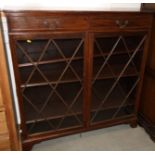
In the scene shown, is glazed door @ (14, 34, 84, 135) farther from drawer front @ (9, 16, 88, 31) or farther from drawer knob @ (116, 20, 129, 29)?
drawer knob @ (116, 20, 129, 29)

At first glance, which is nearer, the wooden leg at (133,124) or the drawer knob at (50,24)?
the drawer knob at (50,24)

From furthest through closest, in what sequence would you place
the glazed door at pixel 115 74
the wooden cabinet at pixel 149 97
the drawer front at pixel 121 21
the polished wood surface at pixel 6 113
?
1. the wooden cabinet at pixel 149 97
2. the glazed door at pixel 115 74
3. the drawer front at pixel 121 21
4. the polished wood surface at pixel 6 113

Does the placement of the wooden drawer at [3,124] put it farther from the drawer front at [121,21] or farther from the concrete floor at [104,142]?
the drawer front at [121,21]

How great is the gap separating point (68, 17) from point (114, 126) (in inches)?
47.3

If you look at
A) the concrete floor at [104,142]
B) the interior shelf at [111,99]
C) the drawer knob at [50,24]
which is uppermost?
the drawer knob at [50,24]

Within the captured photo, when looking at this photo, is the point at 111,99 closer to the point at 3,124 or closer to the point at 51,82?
the point at 51,82

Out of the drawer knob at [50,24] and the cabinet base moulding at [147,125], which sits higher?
the drawer knob at [50,24]

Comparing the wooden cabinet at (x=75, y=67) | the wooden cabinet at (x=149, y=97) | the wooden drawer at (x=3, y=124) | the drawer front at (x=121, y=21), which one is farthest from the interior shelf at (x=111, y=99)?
the wooden drawer at (x=3, y=124)

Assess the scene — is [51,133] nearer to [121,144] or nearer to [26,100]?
[26,100]

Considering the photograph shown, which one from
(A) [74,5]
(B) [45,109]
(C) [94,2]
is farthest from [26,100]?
(C) [94,2]

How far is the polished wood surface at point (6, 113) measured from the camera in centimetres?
111

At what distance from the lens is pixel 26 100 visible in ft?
4.96

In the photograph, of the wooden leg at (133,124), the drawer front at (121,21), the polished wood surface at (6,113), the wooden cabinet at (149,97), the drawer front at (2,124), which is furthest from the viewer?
the wooden leg at (133,124)

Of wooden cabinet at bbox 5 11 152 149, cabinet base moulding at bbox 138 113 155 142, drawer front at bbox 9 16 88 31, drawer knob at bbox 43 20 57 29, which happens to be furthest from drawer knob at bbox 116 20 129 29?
cabinet base moulding at bbox 138 113 155 142
